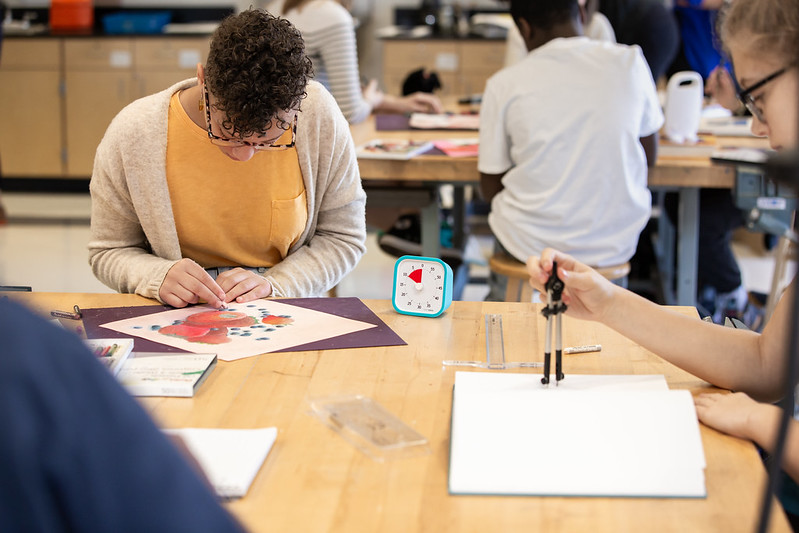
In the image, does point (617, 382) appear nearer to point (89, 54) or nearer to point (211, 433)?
point (211, 433)

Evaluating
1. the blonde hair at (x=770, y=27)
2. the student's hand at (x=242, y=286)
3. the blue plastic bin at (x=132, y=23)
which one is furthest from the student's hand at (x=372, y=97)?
the blue plastic bin at (x=132, y=23)

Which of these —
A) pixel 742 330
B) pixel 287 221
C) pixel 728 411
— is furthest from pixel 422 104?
pixel 728 411

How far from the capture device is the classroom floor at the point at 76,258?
153 inches

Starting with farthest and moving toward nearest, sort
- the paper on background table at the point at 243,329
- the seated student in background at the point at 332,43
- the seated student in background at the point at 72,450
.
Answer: the seated student in background at the point at 332,43
the paper on background table at the point at 243,329
the seated student in background at the point at 72,450

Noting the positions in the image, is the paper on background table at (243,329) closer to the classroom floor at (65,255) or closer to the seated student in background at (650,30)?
the classroom floor at (65,255)

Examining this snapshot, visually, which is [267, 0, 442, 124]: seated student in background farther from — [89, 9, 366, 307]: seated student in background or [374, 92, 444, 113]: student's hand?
[89, 9, 366, 307]: seated student in background

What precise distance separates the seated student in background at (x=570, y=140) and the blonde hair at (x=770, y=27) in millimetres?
1161

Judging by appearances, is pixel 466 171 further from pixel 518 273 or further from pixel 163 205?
pixel 163 205

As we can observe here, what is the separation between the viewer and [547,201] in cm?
233

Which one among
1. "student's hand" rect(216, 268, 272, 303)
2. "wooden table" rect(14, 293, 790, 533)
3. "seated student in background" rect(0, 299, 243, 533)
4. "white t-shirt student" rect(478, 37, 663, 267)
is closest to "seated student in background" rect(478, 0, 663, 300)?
"white t-shirt student" rect(478, 37, 663, 267)

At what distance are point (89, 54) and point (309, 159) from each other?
439 cm

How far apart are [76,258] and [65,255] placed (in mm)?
84

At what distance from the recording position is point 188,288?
57.9 inches

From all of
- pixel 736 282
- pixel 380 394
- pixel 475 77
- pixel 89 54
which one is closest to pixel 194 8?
pixel 89 54
